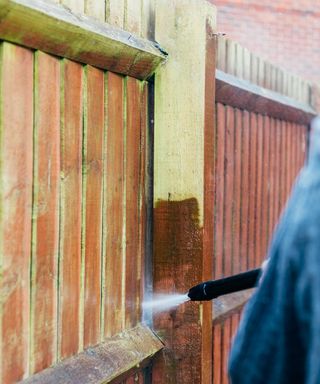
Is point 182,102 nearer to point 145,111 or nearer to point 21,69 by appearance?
point 145,111

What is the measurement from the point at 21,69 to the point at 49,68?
134 millimetres

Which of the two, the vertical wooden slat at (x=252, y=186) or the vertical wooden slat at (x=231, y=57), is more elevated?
the vertical wooden slat at (x=231, y=57)

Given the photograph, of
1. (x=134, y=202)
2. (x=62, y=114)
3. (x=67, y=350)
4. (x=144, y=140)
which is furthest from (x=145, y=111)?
(x=67, y=350)

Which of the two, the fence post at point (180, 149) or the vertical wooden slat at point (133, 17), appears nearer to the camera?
the vertical wooden slat at point (133, 17)

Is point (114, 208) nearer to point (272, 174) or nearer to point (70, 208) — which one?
point (70, 208)

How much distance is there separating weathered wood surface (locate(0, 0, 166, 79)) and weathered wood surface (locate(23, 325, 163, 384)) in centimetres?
95

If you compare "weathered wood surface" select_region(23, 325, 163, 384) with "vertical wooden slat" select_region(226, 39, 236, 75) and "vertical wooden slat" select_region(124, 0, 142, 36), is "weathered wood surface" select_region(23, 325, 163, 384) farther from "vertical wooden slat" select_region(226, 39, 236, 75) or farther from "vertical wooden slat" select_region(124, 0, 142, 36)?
"vertical wooden slat" select_region(226, 39, 236, 75)

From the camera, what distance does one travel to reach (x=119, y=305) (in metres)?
2.28

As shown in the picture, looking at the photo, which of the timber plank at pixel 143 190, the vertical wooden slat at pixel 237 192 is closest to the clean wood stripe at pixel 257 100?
the vertical wooden slat at pixel 237 192

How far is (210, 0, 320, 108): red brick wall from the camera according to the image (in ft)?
33.9

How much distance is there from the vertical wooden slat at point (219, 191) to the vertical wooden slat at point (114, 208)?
99 centimetres

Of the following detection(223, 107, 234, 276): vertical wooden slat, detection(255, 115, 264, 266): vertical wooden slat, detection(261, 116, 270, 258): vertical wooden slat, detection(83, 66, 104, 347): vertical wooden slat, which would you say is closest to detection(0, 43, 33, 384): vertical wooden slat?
detection(83, 66, 104, 347): vertical wooden slat

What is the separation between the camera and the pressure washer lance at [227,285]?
5.34 feet

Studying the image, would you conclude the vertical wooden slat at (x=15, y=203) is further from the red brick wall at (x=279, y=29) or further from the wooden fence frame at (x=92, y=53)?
the red brick wall at (x=279, y=29)
